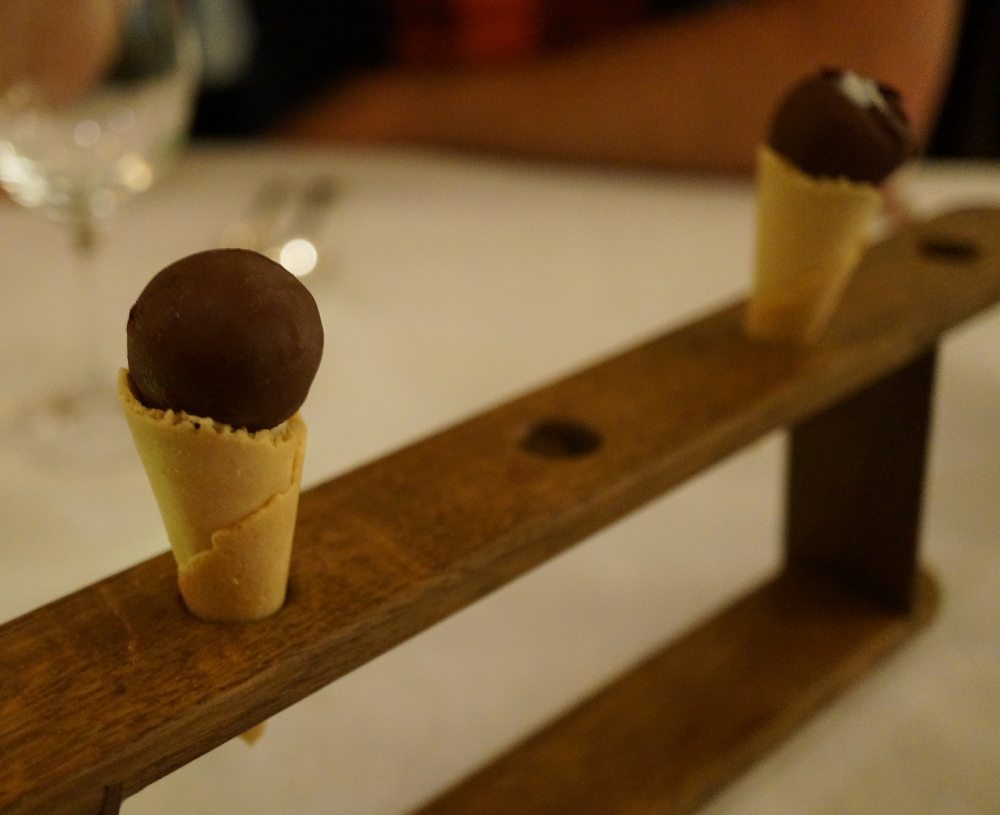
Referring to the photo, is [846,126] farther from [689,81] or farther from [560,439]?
[689,81]

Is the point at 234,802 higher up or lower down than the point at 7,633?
lower down

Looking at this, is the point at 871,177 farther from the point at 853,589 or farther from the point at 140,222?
the point at 140,222

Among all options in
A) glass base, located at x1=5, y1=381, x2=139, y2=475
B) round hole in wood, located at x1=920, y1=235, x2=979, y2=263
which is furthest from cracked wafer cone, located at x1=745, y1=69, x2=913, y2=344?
glass base, located at x1=5, y1=381, x2=139, y2=475

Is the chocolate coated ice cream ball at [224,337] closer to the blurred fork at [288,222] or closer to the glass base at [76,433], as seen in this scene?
the glass base at [76,433]

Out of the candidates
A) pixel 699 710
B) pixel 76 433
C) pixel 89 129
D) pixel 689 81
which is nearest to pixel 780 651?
pixel 699 710

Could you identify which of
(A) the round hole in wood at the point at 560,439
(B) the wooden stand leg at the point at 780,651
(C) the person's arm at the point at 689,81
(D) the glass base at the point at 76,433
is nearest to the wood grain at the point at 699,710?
(B) the wooden stand leg at the point at 780,651

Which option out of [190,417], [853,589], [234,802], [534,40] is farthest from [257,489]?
[534,40]

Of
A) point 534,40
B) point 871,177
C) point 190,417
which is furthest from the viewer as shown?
point 534,40

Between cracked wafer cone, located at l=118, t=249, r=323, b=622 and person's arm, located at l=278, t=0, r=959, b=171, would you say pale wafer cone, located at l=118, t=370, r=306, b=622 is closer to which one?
cracked wafer cone, located at l=118, t=249, r=323, b=622
